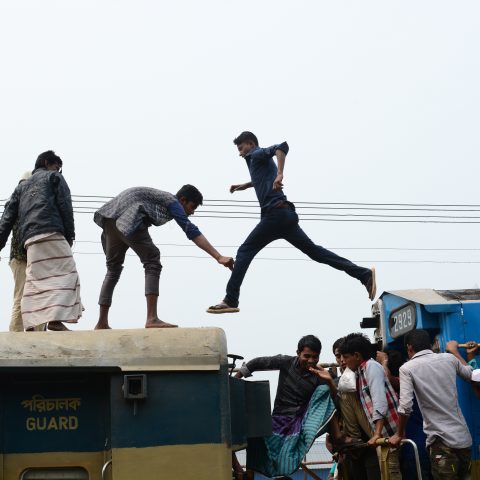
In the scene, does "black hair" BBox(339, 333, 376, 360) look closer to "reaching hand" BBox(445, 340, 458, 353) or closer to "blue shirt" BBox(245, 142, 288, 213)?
"reaching hand" BBox(445, 340, 458, 353)

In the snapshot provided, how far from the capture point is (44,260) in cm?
574

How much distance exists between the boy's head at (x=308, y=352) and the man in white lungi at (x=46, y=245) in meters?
1.57

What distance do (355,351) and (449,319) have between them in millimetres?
744

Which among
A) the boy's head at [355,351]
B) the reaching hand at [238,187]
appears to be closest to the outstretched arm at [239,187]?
the reaching hand at [238,187]

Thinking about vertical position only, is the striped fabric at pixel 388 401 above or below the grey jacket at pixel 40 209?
below

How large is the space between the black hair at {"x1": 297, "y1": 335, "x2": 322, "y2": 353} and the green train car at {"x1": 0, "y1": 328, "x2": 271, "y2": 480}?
138 cm

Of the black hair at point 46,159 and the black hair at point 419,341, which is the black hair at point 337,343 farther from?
the black hair at point 46,159

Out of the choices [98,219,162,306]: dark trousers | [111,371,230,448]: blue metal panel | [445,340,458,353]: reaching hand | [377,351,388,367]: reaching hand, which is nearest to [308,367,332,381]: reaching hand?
[377,351,388,367]: reaching hand

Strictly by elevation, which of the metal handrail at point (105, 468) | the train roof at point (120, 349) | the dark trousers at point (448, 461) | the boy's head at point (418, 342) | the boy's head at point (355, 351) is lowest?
the dark trousers at point (448, 461)

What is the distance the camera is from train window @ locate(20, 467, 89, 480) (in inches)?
166

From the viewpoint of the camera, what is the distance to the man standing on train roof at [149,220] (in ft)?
18.6

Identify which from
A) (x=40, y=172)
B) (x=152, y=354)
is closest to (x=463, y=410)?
(x=152, y=354)

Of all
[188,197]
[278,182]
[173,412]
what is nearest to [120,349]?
[173,412]

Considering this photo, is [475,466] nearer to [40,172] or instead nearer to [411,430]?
[411,430]
